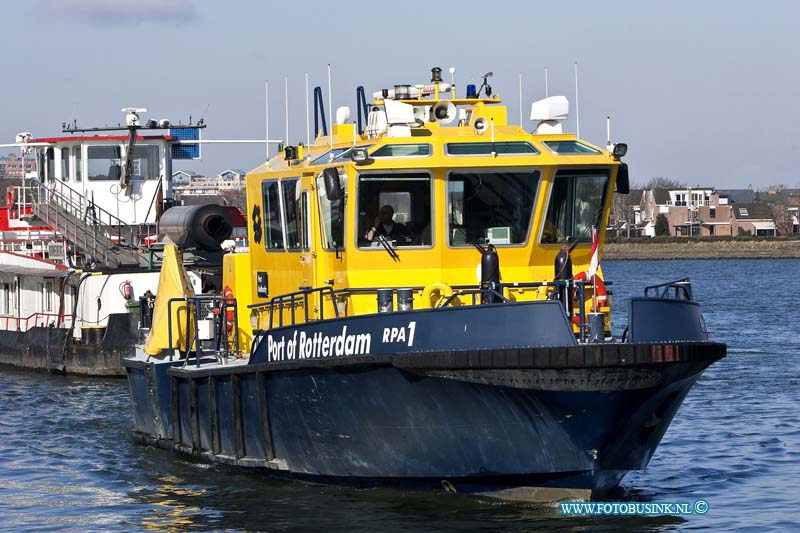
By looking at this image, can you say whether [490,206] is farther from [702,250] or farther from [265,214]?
[702,250]

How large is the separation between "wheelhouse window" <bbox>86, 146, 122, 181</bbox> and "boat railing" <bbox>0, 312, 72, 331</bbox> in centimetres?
393

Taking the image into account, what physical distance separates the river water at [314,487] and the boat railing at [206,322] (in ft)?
4.44

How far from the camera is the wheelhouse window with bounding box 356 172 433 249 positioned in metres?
13.9

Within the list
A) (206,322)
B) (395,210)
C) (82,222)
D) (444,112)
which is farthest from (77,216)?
(395,210)

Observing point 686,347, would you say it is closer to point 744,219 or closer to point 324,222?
point 324,222

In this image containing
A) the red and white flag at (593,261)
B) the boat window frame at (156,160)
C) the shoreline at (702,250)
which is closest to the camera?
the red and white flag at (593,261)

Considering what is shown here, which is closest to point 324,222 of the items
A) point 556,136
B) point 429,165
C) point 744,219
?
point 429,165

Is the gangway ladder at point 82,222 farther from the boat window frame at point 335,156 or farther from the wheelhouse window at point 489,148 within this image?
the wheelhouse window at point 489,148

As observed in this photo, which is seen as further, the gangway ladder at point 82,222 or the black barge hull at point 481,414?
the gangway ladder at point 82,222

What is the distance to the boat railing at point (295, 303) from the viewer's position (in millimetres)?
13766

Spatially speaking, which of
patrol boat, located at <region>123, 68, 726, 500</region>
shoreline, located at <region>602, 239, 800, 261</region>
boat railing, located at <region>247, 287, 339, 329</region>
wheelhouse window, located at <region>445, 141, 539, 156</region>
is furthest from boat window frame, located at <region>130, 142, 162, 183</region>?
shoreline, located at <region>602, 239, 800, 261</region>

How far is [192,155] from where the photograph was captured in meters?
37.1

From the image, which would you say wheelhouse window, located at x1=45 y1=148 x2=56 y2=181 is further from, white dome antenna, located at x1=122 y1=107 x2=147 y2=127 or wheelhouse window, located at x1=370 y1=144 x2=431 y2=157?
wheelhouse window, located at x1=370 y1=144 x2=431 y2=157

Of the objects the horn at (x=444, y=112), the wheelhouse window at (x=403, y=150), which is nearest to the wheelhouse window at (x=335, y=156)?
the wheelhouse window at (x=403, y=150)
